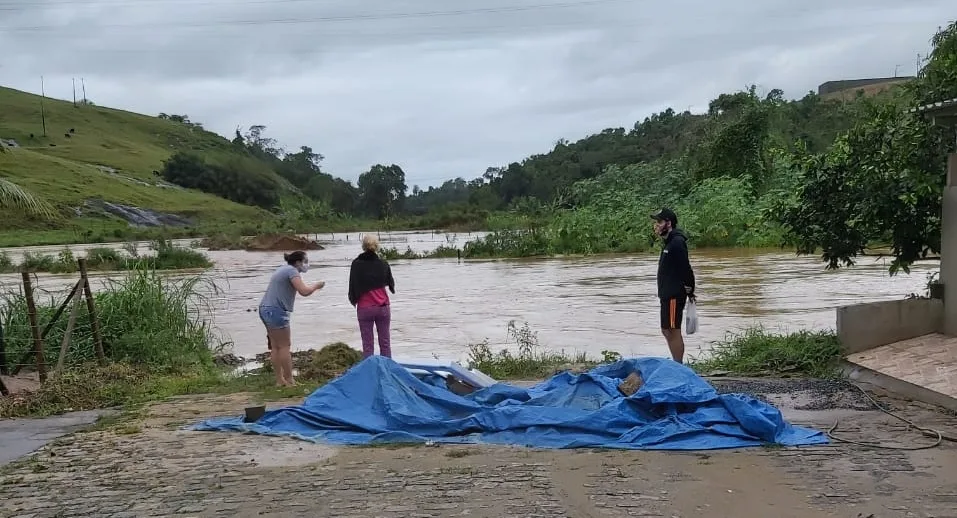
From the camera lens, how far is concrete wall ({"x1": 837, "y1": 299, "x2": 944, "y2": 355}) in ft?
27.6

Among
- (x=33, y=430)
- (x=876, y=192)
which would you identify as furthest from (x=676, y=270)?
(x=33, y=430)

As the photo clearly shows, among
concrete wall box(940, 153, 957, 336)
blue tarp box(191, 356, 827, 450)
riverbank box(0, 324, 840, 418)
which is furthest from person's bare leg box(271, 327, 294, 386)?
concrete wall box(940, 153, 957, 336)

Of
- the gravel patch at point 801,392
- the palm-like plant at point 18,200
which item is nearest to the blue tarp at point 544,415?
the gravel patch at point 801,392

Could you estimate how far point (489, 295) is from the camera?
68.7ft

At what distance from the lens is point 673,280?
8.52 meters

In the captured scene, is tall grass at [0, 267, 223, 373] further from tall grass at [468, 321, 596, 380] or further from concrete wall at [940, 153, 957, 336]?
concrete wall at [940, 153, 957, 336]

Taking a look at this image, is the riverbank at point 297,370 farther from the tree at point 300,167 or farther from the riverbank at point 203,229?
the tree at point 300,167

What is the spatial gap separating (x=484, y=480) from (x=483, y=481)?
2 cm

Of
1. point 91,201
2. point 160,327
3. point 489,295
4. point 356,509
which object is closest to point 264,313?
point 160,327

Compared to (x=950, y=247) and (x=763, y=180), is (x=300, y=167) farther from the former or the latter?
(x=950, y=247)

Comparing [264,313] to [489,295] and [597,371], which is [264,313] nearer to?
[597,371]

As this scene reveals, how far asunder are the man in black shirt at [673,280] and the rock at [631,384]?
1.48 m

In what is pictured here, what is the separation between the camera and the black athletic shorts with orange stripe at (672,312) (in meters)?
8.55

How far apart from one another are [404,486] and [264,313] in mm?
3873
